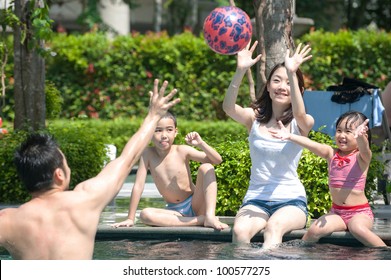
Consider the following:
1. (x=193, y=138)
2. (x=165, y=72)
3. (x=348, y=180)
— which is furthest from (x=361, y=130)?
(x=165, y=72)

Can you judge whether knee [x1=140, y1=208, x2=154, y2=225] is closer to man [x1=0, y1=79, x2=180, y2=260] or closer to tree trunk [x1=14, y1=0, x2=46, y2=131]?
man [x1=0, y1=79, x2=180, y2=260]

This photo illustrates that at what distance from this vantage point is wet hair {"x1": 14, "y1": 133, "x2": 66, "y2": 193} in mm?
4703

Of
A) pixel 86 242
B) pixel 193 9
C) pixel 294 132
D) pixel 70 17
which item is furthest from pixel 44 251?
pixel 70 17

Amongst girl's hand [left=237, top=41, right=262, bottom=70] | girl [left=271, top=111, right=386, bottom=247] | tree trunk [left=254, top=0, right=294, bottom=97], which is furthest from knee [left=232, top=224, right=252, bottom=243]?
tree trunk [left=254, top=0, right=294, bottom=97]

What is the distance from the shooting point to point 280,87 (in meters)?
7.82

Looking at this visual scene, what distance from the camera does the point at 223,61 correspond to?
1972 cm

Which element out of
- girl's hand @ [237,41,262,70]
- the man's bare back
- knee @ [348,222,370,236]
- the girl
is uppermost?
girl's hand @ [237,41,262,70]

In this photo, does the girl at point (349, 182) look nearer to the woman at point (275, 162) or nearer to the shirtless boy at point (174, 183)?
the woman at point (275, 162)

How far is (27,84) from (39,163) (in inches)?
270

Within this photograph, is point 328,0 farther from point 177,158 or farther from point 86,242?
point 86,242

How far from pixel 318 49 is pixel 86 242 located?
15321 millimetres

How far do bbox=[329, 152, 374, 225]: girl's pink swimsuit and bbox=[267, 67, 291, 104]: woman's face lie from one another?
0.68 meters

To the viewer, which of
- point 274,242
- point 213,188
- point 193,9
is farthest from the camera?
point 193,9

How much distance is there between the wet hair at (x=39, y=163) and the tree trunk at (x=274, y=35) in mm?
5681
